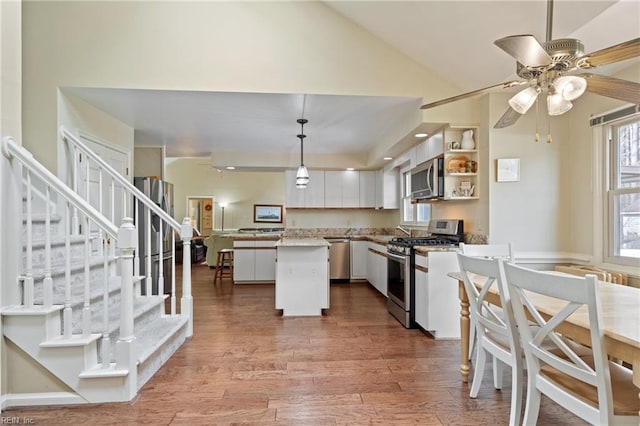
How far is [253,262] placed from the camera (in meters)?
5.79

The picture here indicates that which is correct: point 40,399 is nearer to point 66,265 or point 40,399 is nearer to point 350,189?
point 66,265

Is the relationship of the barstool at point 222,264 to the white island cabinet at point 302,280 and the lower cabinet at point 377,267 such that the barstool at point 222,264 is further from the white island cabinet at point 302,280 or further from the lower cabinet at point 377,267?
the lower cabinet at point 377,267

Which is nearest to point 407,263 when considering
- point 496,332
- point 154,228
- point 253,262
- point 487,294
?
point 487,294

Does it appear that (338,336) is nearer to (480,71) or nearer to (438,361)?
(438,361)

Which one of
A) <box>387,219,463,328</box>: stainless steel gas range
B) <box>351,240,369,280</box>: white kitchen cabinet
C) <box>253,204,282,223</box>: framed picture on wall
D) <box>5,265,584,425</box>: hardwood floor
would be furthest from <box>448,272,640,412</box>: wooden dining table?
<box>253,204,282,223</box>: framed picture on wall

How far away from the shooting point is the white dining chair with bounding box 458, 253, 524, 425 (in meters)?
1.67

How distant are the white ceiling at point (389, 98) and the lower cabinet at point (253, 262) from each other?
1.96 m

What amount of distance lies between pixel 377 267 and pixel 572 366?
377 cm

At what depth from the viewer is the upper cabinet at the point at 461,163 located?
331 cm

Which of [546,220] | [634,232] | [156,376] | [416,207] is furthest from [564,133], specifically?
[156,376]

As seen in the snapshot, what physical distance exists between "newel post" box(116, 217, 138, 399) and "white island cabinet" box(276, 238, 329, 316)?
1.89m

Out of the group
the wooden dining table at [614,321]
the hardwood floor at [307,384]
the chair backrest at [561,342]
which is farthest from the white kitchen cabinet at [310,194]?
the chair backrest at [561,342]

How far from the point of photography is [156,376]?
7.67 ft

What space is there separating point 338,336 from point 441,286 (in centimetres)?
112
